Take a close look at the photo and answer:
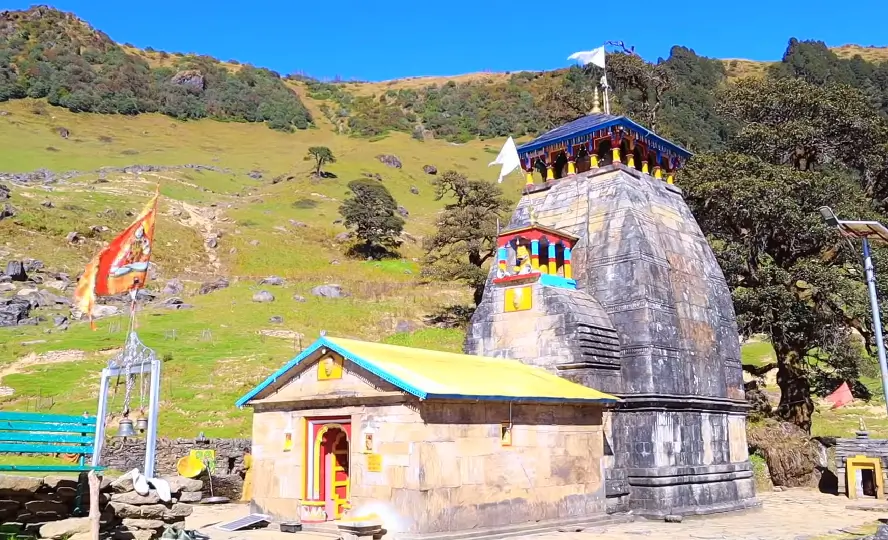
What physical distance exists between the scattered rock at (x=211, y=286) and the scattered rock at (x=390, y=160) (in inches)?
1940

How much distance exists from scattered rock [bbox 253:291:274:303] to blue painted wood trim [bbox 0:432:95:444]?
120 ft

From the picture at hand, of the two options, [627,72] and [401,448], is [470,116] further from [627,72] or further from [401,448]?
[401,448]

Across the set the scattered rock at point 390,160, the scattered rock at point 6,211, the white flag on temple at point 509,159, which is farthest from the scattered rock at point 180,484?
the scattered rock at point 390,160

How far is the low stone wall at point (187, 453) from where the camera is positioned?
22.1 m

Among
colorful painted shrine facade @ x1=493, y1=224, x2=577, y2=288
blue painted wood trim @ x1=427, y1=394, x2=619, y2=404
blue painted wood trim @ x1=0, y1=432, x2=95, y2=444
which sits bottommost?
blue painted wood trim @ x1=0, y1=432, x2=95, y2=444

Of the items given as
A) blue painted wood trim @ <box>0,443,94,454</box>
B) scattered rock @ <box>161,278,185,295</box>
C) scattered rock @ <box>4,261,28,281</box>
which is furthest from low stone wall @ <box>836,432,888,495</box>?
scattered rock @ <box>4,261,28,281</box>

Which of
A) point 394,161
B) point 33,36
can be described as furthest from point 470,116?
point 33,36

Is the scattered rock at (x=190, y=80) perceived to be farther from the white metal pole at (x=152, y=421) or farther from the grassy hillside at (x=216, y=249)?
the white metal pole at (x=152, y=421)

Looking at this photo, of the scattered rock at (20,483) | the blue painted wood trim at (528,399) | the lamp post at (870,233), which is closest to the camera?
the scattered rock at (20,483)

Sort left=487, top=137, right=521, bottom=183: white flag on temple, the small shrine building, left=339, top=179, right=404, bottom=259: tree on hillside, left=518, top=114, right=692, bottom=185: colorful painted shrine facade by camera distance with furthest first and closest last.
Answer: left=339, top=179, right=404, bottom=259: tree on hillside < left=487, top=137, right=521, bottom=183: white flag on temple < left=518, top=114, right=692, bottom=185: colorful painted shrine facade < the small shrine building

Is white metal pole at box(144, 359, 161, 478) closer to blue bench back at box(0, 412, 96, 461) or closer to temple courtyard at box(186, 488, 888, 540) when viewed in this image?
blue bench back at box(0, 412, 96, 461)

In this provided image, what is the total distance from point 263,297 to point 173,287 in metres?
7.59

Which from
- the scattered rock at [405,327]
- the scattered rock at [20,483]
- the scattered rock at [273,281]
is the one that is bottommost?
the scattered rock at [20,483]

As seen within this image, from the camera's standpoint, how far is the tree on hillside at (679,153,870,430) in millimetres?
26281
